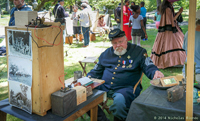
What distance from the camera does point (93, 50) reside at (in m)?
8.14

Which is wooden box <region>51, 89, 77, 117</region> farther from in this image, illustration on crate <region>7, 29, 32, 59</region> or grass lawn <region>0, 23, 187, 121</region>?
Answer: grass lawn <region>0, 23, 187, 121</region>

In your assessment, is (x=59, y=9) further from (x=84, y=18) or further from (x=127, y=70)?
(x=127, y=70)

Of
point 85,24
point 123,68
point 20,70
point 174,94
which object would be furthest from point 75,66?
point 174,94

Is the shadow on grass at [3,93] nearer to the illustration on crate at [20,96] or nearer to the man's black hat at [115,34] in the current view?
the illustration on crate at [20,96]

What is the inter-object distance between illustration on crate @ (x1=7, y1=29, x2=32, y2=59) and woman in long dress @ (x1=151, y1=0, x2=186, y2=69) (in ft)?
13.4

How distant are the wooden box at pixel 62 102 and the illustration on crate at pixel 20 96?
22cm

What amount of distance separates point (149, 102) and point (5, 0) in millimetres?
35619

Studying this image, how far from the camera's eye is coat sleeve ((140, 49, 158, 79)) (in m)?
2.64

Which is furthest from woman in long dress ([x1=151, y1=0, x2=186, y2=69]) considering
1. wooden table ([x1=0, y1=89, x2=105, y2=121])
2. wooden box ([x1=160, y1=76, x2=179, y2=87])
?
wooden table ([x1=0, y1=89, x2=105, y2=121])

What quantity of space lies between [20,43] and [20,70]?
0.26 m

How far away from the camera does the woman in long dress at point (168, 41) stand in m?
5.16

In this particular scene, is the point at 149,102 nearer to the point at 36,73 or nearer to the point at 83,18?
the point at 36,73

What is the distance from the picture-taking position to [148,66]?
2.74 meters

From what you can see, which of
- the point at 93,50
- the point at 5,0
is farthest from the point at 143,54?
the point at 5,0
